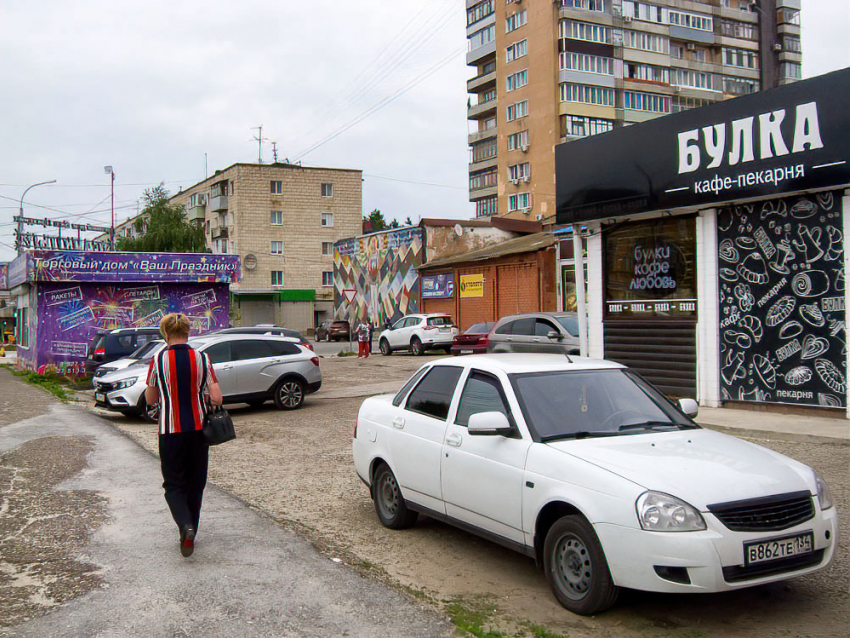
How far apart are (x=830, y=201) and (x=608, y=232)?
4.32 m

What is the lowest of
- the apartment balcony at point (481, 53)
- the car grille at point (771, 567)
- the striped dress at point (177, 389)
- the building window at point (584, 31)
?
the car grille at point (771, 567)

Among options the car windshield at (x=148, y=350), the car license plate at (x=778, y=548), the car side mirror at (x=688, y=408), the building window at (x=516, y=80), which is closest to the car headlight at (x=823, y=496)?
the car license plate at (x=778, y=548)

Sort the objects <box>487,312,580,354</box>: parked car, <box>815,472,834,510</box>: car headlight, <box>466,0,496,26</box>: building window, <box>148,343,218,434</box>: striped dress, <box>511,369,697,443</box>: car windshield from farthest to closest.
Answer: <box>466,0,496,26</box>: building window, <box>487,312,580,354</box>: parked car, <box>148,343,218,434</box>: striped dress, <box>511,369,697,443</box>: car windshield, <box>815,472,834,510</box>: car headlight

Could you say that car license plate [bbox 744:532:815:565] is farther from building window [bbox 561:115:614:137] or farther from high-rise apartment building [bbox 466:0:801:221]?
building window [bbox 561:115:614:137]

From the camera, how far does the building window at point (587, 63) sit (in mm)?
55000

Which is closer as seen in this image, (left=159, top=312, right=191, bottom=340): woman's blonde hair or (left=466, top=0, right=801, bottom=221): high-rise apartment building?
(left=159, top=312, right=191, bottom=340): woman's blonde hair

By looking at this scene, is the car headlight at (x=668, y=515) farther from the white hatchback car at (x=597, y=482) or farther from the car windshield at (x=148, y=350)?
the car windshield at (x=148, y=350)

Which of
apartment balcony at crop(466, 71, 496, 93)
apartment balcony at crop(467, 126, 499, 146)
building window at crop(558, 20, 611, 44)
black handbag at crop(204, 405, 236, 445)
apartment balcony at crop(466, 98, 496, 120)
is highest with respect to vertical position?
building window at crop(558, 20, 611, 44)

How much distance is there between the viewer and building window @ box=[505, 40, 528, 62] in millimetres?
58062

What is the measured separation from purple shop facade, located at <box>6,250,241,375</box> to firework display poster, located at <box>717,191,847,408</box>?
18.7m

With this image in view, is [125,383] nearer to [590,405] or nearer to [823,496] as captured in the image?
[590,405]

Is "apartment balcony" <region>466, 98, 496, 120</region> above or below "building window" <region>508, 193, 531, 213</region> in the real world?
above

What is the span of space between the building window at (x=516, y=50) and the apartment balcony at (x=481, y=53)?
10.8ft

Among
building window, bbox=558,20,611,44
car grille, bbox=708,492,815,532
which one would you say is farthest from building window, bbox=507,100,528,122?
car grille, bbox=708,492,815,532
